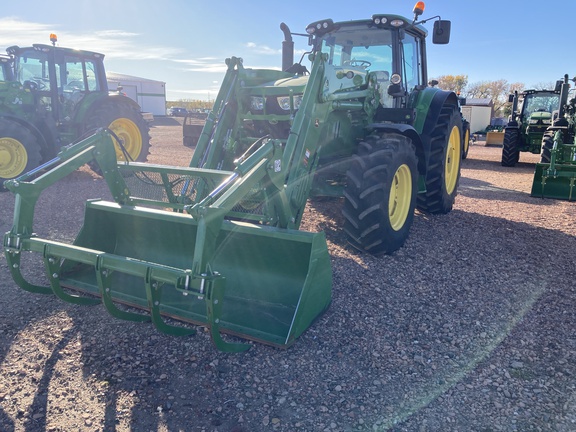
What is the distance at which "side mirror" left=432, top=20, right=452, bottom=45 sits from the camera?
5.71 metres

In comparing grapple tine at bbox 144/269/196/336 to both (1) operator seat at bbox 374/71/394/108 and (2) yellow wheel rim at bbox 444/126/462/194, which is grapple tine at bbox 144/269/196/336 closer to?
(1) operator seat at bbox 374/71/394/108

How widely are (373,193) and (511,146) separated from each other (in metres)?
11.7

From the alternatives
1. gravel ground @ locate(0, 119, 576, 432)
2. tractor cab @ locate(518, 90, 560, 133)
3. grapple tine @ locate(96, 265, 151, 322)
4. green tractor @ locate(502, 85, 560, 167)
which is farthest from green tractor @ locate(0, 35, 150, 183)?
tractor cab @ locate(518, 90, 560, 133)

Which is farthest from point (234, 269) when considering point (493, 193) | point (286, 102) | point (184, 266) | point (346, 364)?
point (493, 193)

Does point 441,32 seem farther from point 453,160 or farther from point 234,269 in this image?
point 234,269

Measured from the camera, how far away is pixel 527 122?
1483 cm

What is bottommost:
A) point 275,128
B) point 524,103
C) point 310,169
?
point 310,169

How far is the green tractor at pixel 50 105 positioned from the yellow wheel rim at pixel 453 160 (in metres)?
5.95

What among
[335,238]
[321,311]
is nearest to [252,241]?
[321,311]

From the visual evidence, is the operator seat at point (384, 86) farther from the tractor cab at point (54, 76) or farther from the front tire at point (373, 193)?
the tractor cab at point (54, 76)

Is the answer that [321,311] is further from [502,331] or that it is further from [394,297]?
[502,331]

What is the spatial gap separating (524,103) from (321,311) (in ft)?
48.3

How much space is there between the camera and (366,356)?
124 inches

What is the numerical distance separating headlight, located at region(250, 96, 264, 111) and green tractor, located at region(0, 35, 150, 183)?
4716 millimetres
